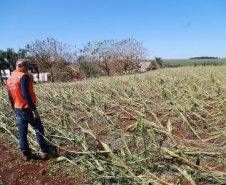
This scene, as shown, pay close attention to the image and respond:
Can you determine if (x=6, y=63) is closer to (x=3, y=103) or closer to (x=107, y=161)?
(x=3, y=103)

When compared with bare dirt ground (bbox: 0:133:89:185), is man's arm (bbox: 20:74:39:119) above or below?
above

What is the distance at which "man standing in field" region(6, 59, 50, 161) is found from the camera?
2330mm

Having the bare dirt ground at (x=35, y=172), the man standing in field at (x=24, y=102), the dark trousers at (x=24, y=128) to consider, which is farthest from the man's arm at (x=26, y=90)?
the bare dirt ground at (x=35, y=172)

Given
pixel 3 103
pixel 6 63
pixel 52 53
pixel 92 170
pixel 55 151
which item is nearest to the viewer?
pixel 92 170

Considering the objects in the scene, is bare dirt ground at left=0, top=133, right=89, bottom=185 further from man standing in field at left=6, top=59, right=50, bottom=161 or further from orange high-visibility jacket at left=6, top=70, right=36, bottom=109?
orange high-visibility jacket at left=6, top=70, right=36, bottom=109

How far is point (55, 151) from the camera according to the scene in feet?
8.86

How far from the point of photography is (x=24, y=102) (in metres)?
2.42

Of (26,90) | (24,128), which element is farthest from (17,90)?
(24,128)

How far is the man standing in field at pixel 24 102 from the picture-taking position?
2330 mm

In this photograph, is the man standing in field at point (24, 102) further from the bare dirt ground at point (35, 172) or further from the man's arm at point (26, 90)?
the bare dirt ground at point (35, 172)

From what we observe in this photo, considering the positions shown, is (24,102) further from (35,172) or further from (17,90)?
(35,172)

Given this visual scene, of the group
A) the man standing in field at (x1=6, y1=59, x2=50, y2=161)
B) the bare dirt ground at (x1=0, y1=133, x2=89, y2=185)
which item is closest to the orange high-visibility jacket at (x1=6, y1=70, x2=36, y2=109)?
the man standing in field at (x1=6, y1=59, x2=50, y2=161)

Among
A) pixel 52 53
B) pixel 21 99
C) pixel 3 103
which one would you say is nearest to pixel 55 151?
pixel 21 99

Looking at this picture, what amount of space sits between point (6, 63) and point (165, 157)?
4607cm
